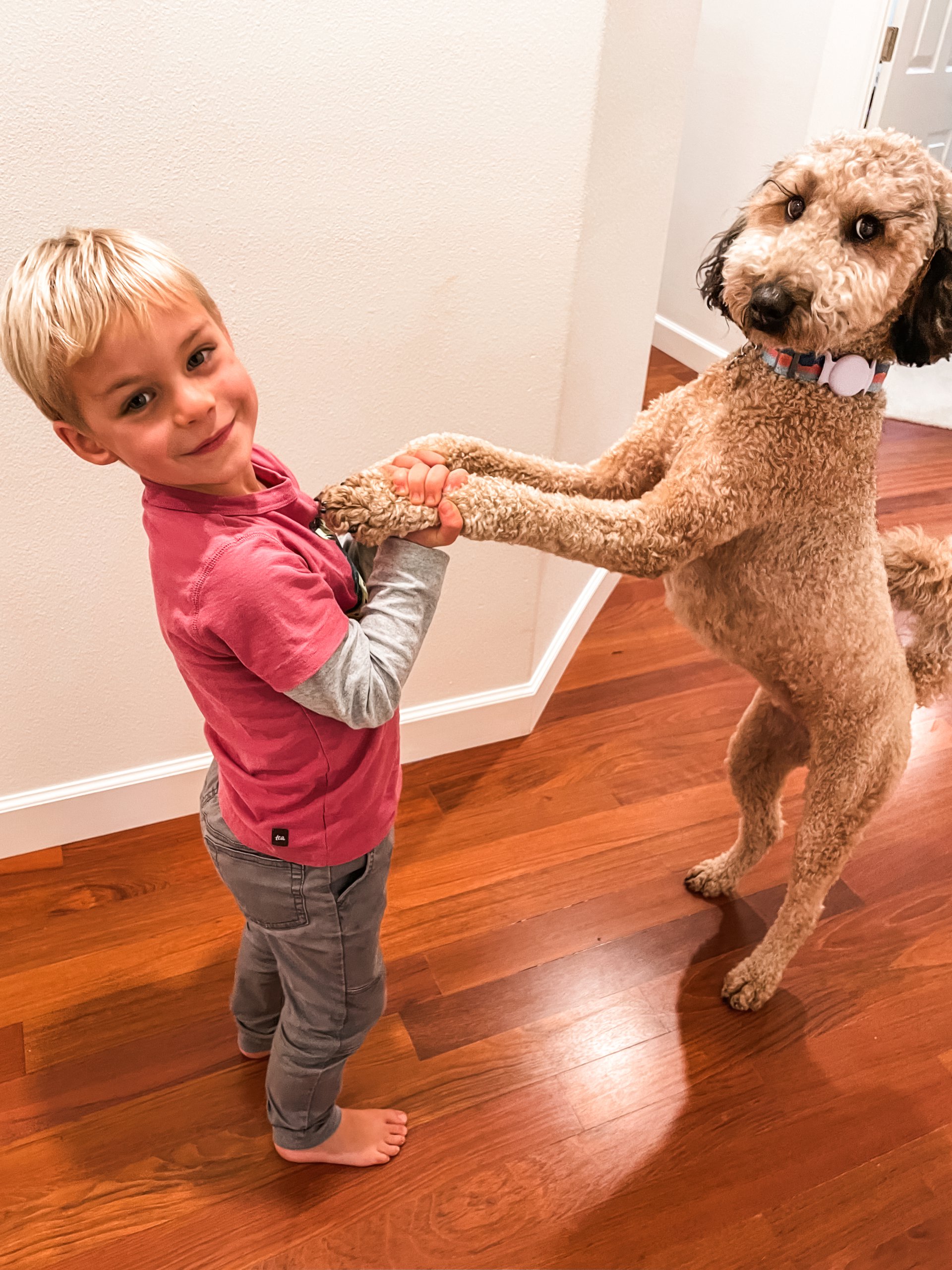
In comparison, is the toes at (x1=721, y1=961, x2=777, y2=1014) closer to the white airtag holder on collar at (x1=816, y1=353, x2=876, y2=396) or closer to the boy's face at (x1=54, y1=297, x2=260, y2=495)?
the white airtag holder on collar at (x1=816, y1=353, x2=876, y2=396)

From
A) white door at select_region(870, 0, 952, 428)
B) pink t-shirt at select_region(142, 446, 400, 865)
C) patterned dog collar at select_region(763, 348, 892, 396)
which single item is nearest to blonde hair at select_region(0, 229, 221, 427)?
pink t-shirt at select_region(142, 446, 400, 865)

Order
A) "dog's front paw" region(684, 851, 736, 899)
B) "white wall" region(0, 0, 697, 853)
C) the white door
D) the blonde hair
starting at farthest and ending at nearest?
the white door < "dog's front paw" region(684, 851, 736, 899) < "white wall" region(0, 0, 697, 853) < the blonde hair

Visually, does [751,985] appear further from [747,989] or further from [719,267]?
[719,267]

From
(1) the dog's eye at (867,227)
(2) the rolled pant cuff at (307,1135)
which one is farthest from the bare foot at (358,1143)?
(1) the dog's eye at (867,227)

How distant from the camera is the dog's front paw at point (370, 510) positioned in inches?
32.2

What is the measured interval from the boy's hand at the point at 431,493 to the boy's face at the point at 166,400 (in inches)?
5.8

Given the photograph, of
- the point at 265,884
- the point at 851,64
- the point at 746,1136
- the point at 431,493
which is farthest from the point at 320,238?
the point at 851,64

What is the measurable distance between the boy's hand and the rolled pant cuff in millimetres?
787

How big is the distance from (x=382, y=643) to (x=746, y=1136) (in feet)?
3.19

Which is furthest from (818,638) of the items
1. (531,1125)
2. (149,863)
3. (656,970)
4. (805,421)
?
(149,863)

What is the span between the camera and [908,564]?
1.21m

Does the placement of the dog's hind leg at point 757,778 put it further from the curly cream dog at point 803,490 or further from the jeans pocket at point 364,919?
the jeans pocket at point 364,919

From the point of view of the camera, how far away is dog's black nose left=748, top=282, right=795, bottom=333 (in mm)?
861

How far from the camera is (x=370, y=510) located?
0.82m
